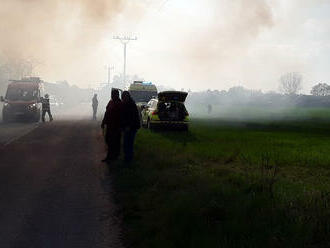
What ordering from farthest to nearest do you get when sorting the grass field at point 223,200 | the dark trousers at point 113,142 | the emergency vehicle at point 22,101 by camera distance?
1. the emergency vehicle at point 22,101
2. the dark trousers at point 113,142
3. the grass field at point 223,200

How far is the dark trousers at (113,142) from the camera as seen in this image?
1184cm

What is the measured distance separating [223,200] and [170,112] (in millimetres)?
14269

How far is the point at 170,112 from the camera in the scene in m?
21.3

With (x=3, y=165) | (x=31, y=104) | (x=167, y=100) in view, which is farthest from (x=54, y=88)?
(x=3, y=165)

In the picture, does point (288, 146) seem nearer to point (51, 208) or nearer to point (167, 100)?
point (167, 100)

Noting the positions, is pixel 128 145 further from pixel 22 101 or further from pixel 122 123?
pixel 22 101

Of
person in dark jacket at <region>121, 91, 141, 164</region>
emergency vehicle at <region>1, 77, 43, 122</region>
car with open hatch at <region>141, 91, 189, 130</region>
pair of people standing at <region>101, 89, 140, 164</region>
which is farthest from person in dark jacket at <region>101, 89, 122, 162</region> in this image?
→ emergency vehicle at <region>1, 77, 43, 122</region>

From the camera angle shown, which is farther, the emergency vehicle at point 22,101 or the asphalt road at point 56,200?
the emergency vehicle at point 22,101

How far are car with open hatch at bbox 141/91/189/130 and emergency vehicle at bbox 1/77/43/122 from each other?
998 cm

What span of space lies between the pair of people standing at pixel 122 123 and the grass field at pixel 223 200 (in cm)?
60

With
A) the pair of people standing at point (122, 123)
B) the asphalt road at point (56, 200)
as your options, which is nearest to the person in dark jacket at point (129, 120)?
the pair of people standing at point (122, 123)

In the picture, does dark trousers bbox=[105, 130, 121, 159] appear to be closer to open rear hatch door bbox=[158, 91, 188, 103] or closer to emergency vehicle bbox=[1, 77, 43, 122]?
open rear hatch door bbox=[158, 91, 188, 103]

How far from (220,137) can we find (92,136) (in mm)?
5509

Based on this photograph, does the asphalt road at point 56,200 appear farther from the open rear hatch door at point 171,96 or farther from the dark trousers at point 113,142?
the open rear hatch door at point 171,96
